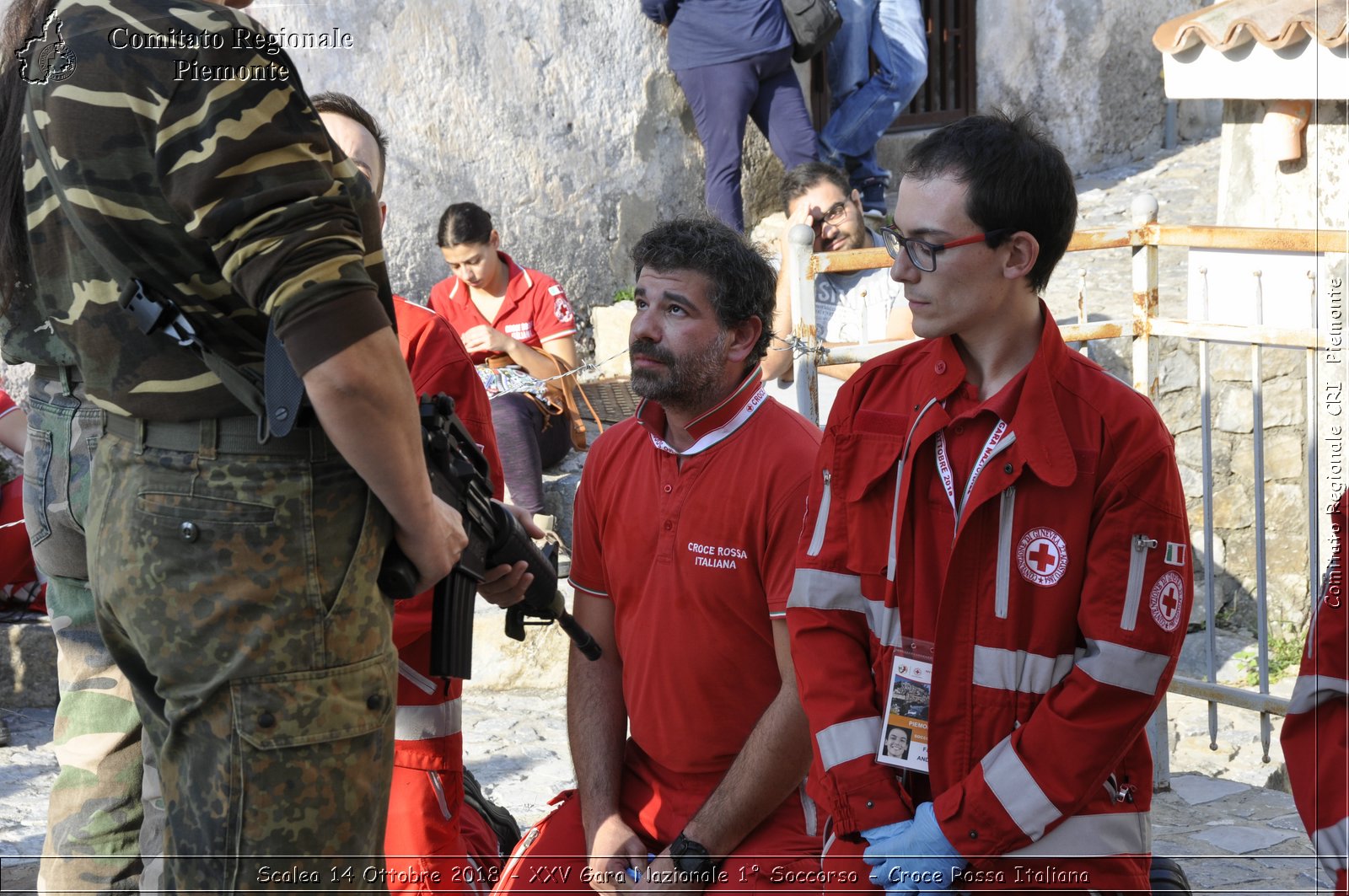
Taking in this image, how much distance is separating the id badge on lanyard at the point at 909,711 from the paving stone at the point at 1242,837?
206cm

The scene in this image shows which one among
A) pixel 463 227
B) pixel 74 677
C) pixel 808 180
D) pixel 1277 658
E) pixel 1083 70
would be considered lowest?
pixel 1277 658

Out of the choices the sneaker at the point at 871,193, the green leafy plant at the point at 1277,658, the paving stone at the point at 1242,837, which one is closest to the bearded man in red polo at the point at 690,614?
the paving stone at the point at 1242,837

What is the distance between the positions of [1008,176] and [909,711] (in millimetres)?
906

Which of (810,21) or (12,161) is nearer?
(12,161)

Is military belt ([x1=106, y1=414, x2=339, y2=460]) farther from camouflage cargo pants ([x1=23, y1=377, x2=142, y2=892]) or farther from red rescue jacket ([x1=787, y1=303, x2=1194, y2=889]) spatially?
red rescue jacket ([x1=787, y1=303, x2=1194, y2=889])

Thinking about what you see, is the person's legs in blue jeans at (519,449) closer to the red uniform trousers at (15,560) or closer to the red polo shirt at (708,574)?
the red uniform trousers at (15,560)

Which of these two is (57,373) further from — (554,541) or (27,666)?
(554,541)

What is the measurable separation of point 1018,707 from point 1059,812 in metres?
0.17

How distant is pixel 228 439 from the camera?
1.97 meters

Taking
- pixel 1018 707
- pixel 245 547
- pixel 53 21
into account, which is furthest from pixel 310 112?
pixel 1018 707

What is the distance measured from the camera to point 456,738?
3043 millimetres

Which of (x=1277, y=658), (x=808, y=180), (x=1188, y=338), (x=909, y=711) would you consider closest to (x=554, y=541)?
(x=808, y=180)

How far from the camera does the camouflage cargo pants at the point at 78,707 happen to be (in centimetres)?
254

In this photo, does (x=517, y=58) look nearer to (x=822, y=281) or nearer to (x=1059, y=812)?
(x=822, y=281)
